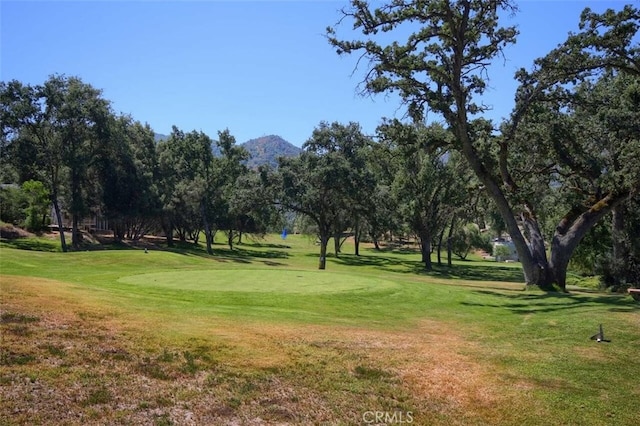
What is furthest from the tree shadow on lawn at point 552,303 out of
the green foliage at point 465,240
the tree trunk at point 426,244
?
the green foliage at point 465,240

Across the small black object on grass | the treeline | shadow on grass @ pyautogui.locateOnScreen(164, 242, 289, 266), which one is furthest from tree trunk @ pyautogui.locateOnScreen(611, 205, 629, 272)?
shadow on grass @ pyautogui.locateOnScreen(164, 242, 289, 266)

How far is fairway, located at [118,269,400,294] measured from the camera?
17.2m

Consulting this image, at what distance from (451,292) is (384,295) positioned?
356 centimetres

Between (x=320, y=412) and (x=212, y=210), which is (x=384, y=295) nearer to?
(x=320, y=412)

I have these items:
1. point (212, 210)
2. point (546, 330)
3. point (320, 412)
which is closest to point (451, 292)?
point (546, 330)

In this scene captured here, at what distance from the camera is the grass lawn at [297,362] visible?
6.28 meters

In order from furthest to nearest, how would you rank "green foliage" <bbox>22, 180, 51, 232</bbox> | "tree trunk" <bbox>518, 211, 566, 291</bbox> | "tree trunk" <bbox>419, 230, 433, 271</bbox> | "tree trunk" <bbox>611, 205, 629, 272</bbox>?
"tree trunk" <bbox>419, 230, 433, 271</bbox> < "green foliage" <bbox>22, 180, 51, 232</bbox> < "tree trunk" <bbox>611, 205, 629, 272</bbox> < "tree trunk" <bbox>518, 211, 566, 291</bbox>

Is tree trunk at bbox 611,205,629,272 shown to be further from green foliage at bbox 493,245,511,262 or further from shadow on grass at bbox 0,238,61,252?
green foliage at bbox 493,245,511,262

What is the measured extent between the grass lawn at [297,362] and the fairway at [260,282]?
5.28 ft

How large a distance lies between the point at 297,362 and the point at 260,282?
10230 mm
